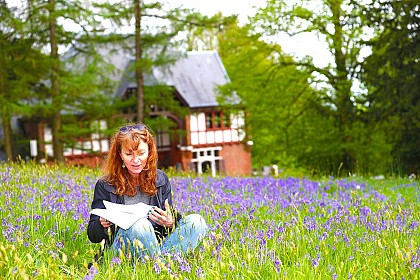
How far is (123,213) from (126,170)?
576 millimetres

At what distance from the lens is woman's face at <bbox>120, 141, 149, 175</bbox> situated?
5309mm

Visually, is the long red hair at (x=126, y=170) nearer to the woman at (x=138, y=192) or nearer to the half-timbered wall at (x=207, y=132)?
the woman at (x=138, y=192)

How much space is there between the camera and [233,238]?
5434 millimetres

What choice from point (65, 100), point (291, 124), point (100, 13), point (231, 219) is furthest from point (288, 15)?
point (231, 219)

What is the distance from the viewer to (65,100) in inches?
1093

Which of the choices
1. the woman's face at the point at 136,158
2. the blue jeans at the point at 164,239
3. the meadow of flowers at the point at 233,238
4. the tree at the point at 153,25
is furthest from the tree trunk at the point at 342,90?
the blue jeans at the point at 164,239

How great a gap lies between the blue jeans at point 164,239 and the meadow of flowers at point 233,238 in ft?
0.33

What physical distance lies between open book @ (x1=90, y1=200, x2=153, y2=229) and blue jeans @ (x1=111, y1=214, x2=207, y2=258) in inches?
2.1

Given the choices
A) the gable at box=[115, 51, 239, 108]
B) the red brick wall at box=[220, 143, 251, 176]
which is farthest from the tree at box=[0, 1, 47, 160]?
the red brick wall at box=[220, 143, 251, 176]

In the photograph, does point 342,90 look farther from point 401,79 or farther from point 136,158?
point 136,158

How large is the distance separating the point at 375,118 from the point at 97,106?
42.6 feet

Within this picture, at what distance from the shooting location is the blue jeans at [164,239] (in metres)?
4.90

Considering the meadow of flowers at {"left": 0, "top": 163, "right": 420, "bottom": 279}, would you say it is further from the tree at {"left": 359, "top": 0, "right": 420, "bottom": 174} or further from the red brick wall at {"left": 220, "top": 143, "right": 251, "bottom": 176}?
the red brick wall at {"left": 220, "top": 143, "right": 251, "bottom": 176}

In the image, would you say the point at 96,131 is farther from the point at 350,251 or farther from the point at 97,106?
the point at 350,251
